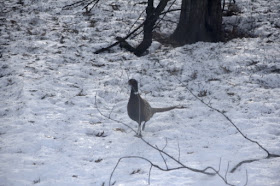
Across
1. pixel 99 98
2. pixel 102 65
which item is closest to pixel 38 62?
pixel 102 65

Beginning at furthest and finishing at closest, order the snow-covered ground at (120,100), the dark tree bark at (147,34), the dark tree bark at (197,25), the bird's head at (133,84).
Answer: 1. the dark tree bark at (197,25)
2. the dark tree bark at (147,34)
3. the bird's head at (133,84)
4. the snow-covered ground at (120,100)

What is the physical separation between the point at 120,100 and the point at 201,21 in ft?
11.7

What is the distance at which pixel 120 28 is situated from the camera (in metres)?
9.01

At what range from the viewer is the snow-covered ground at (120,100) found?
3.77 metres

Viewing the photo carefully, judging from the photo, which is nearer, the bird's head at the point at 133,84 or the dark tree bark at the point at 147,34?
the bird's head at the point at 133,84

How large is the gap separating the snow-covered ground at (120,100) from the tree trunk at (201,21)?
377mm

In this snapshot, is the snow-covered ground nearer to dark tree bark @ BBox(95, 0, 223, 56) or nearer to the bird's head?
dark tree bark @ BBox(95, 0, 223, 56)

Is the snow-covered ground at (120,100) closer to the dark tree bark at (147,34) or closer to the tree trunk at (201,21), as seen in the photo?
the dark tree bark at (147,34)

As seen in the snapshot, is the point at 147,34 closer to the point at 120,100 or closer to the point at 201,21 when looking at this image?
→ the point at 201,21

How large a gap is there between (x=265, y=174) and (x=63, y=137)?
9.72 feet

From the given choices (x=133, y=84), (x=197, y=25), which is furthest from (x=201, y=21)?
(x=133, y=84)

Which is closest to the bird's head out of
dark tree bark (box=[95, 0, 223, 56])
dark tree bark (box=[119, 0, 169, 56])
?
dark tree bark (box=[119, 0, 169, 56])

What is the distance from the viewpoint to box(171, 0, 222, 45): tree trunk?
7801 mm

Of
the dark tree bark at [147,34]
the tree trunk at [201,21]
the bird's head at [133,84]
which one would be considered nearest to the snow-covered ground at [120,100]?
the dark tree bark at [147,34]
